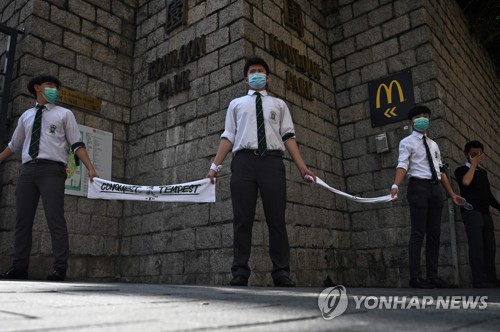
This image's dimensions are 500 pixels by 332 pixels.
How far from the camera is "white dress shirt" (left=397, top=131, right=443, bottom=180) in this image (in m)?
4.41

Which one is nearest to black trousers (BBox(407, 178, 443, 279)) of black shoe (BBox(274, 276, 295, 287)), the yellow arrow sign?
black shoe (BBox(274, 276, 295, 287))

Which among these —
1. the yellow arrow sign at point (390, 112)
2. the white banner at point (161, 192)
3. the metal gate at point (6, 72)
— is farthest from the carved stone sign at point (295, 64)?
the metal gate at point (6, 72)

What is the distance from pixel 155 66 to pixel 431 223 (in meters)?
4.12

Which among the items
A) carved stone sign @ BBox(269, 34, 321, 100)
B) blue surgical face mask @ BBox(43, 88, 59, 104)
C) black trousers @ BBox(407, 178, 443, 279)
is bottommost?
black trousers @ BBox(407, 178, 443, 279)

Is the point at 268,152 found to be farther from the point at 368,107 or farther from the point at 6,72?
the point at 6,72

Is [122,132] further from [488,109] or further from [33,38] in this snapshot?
[488,109]

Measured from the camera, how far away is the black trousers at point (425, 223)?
14.0 feet

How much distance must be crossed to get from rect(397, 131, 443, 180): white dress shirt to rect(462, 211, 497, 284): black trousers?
2.64 feet

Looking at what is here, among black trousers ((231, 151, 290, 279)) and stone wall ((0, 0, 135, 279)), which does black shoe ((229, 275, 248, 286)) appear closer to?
black trousers ((231, 151, 290, 279))

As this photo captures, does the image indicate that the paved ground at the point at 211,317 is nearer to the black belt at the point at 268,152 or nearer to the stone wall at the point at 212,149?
the black belt at the point at 268,152

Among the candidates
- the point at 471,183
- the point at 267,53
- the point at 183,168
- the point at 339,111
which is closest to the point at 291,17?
the point at 267,53

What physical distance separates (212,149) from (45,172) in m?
1.83

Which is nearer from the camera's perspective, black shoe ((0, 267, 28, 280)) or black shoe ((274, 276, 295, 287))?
black shoe ((274, 276, 295, 287))

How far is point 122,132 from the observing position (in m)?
6.27
